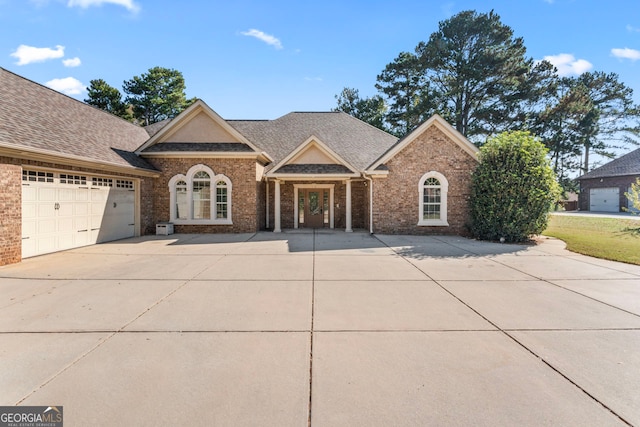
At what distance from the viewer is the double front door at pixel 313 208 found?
17969mm

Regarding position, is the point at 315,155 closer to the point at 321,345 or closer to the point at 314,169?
the point at 314,169

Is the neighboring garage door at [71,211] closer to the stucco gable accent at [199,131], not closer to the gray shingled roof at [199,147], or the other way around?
the gray shingled roof at [199,147]

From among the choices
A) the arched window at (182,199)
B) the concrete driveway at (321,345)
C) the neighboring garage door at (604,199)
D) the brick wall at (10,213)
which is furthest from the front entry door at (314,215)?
the neighboring garage door at (604,199)

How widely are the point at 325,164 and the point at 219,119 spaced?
5.68 m

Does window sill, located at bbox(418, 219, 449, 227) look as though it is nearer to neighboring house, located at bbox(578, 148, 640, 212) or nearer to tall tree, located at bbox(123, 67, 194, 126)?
neighboring house, located at bbox(578, 148, 640, 212)

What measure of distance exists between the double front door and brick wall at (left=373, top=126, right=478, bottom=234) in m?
3.74

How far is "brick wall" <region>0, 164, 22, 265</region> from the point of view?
826cm

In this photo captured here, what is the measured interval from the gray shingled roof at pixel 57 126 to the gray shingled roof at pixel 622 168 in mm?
41543

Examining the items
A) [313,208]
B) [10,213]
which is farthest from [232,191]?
[10,213]

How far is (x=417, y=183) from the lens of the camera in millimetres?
15062

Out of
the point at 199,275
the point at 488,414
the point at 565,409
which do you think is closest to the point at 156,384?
the point at 488,414

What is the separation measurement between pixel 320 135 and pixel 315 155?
15.9ft

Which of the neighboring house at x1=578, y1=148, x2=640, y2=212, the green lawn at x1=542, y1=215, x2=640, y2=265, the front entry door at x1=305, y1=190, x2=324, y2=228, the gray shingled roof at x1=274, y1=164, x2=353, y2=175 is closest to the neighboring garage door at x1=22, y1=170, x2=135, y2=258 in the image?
the gray shingled roof at x1=274, y1=164, x2=353, y2=175

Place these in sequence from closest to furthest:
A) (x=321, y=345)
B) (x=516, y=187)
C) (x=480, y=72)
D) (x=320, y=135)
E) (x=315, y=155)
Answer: (x=321, y=345) < (x=516, y=187) < (x=315, y=155) < (x=320, y=135) < (x=480, y=72)
